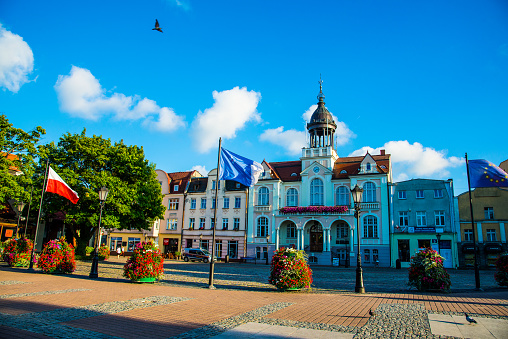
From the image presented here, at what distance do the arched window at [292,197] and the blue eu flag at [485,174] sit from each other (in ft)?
98.6

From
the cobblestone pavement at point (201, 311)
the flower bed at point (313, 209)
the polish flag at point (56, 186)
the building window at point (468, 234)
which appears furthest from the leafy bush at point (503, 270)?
the building window at point (468, 234)

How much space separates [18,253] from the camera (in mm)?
24016

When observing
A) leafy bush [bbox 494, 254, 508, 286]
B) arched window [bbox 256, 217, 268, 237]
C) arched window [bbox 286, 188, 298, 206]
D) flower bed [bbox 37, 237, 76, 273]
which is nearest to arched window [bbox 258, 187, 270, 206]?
arched window [bbox 256, 217, 268, 237]

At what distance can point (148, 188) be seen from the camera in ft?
112

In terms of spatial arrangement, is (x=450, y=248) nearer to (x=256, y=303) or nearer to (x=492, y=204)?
(x=492, y=204)

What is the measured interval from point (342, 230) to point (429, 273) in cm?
3032

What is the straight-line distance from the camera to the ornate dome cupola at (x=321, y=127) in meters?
48.8

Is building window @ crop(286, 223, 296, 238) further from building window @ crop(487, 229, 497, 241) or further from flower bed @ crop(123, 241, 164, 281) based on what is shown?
flower bed @ crop(123, 241, 164, 281)

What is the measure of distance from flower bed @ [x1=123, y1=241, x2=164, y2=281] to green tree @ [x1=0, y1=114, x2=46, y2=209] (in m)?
16.5

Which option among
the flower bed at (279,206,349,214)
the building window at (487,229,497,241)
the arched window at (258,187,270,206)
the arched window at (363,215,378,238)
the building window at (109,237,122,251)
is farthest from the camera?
the building window at (109,237,122,251)

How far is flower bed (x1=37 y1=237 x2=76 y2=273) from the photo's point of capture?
64.9 ft

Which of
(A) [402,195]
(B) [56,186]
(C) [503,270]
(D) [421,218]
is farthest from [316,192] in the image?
(B) [56,186]

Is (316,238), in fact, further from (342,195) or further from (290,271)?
(290,271)

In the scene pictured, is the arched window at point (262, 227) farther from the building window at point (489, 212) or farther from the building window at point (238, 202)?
the building window at point (489, 212)
